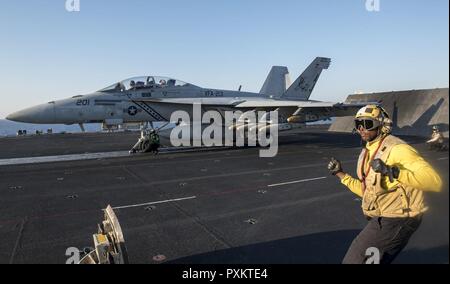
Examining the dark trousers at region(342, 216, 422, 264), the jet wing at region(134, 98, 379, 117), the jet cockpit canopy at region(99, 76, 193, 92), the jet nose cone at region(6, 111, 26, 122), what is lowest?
the dark trousers at region(342, 216, 422, 264)

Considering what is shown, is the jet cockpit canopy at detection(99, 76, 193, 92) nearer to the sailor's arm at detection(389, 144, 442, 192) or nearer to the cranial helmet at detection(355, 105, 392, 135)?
the cranial helmet at detection(355, 105, 392, 135)

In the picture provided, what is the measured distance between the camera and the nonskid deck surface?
486 centimetres

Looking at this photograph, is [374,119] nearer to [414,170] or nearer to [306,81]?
[414,170]

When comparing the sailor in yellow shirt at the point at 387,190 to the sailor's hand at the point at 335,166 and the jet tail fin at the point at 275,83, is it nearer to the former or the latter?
the sailor's hand at the point at 335,166

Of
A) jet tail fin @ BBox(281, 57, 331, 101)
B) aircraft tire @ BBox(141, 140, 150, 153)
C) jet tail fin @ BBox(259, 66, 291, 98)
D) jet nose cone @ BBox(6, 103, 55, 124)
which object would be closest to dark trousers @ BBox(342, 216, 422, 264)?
aircraft tire @ BBox(141, 140, 150, 153)

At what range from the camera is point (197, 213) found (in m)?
6.93

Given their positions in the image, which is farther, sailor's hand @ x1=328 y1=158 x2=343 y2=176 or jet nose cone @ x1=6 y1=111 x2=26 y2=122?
jet nose cone @ x1=6 y1=111 x2=26 y2=122

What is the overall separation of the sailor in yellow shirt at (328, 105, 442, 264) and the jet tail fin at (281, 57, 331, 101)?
72.9ft

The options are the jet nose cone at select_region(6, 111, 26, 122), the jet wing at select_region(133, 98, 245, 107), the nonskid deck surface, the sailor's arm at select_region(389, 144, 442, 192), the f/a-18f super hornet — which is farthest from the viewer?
the jet wing at select_region(133, 98, 245, 107)

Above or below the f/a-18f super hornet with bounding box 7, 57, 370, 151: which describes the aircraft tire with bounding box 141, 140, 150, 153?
below

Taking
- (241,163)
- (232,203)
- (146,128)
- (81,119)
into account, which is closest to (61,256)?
(232,203)

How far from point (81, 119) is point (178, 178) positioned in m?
8.71

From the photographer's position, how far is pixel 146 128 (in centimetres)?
1888

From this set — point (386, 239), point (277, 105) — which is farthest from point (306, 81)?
point (386, 239)
